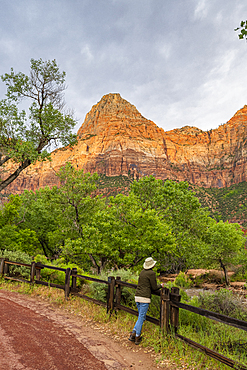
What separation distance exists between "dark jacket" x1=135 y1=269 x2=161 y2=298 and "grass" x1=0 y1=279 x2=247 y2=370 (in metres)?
0.90

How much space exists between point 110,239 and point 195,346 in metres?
12.1

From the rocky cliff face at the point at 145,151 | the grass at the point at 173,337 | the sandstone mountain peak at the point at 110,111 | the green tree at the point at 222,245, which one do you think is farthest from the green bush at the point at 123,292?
the sandstone mountain peak at the point at 110,111

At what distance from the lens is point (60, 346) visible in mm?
4539

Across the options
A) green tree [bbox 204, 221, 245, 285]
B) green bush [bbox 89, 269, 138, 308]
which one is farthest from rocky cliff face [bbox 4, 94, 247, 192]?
green bush [bbox 89, 269, 138, 308]

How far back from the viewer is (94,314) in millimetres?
6590

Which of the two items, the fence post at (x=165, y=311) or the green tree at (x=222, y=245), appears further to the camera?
the green tree at (x=222, y=245)

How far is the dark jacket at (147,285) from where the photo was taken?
494 cm

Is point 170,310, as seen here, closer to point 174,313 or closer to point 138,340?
point 174,313

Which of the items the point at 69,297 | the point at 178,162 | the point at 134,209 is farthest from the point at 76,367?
the point at 178,162

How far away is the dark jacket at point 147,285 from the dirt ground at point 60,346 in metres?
1.05

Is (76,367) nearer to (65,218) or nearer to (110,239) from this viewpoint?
(110,239)

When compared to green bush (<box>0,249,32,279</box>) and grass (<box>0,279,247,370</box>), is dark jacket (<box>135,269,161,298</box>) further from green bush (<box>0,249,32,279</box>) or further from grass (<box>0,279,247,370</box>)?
green bush (<box>0,249,32,279</box>)

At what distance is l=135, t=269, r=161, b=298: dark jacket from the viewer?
494 cm

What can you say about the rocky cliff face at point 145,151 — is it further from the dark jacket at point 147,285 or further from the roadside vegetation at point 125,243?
the dark jacket at point 147,285
